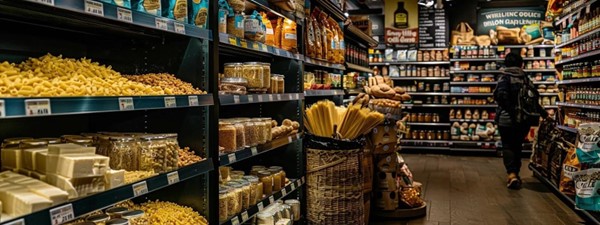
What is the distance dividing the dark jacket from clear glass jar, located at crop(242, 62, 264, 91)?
456 centimetres

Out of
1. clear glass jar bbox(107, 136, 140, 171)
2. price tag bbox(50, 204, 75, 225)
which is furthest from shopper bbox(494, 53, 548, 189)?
price tag bbox(50, 204, 75, 225)

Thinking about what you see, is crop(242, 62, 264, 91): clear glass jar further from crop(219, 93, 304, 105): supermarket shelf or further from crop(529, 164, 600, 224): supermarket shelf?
crop(529, 164, 600, 224): supermarket shelf

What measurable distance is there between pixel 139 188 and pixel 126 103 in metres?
0.33

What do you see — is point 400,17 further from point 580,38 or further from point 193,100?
point 193,100

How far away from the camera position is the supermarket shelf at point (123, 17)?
153 cm

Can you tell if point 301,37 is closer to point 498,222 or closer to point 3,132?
point 3,132

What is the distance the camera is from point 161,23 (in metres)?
2.00

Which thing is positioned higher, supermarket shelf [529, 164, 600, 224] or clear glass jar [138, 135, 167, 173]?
clear glass jar [138, 135, 167, 173]

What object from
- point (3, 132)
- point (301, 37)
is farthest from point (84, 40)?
point (301, 37)

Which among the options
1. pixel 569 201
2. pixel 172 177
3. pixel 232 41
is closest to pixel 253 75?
pixel 232 41

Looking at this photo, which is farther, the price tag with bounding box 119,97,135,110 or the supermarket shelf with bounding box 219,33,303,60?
the supermarket shelf with bounding box 219,33,303,60

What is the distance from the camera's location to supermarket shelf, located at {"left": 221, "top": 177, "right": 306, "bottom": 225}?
2657mm

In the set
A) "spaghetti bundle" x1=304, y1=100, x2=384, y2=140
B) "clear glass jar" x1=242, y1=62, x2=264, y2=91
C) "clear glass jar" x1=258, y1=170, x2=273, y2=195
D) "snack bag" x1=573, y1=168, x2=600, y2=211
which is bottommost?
"snack bag" x1=573, y1=168, x2=600, y2=211

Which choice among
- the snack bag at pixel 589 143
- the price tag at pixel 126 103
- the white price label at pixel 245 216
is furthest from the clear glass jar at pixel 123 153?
the snack bag at pixel 589 143
